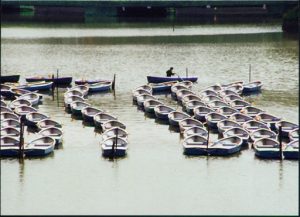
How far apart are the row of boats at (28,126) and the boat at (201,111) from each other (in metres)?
9.23

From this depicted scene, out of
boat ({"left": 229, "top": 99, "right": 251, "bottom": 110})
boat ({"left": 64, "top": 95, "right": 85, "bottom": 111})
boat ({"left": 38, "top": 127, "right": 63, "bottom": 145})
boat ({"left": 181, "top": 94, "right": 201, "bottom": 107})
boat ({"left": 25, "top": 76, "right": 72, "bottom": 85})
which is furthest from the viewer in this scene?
boat ({"left": 25, "top": 76, "right": 72, "bottom": 85})

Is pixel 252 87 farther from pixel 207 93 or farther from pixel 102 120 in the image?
pixel 102 120

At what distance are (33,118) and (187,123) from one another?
10157mm

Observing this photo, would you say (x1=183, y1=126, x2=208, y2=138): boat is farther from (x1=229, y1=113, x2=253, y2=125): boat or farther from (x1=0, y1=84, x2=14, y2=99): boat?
(x1=0, y1=84, x2=14, y2=99): boat

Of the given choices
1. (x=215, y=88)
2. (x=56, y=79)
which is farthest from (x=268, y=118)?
(x=56, y=79)

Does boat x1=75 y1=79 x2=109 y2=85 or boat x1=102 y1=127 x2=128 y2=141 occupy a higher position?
boat x1=75 y1=79 x2=109 y2=85

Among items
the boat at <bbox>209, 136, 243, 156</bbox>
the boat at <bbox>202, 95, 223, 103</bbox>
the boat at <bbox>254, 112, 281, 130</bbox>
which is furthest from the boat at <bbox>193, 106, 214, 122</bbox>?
the boat at <bbox>209, 136, 243, 156</bbox>

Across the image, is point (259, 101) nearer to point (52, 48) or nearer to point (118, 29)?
point (52, 48)

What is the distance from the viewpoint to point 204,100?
73.7 metres

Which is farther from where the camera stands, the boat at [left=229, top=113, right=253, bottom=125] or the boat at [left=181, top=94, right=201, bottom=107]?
the boat at [left=181, top=94, right=201, bottom=107]

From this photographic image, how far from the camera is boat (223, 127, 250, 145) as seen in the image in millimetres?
62866

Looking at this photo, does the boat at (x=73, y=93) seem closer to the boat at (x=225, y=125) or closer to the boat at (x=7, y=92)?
the boat at (x=7, y=92)

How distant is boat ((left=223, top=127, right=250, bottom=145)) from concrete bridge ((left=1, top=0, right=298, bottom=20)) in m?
82.1

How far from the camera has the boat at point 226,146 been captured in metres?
60.4
